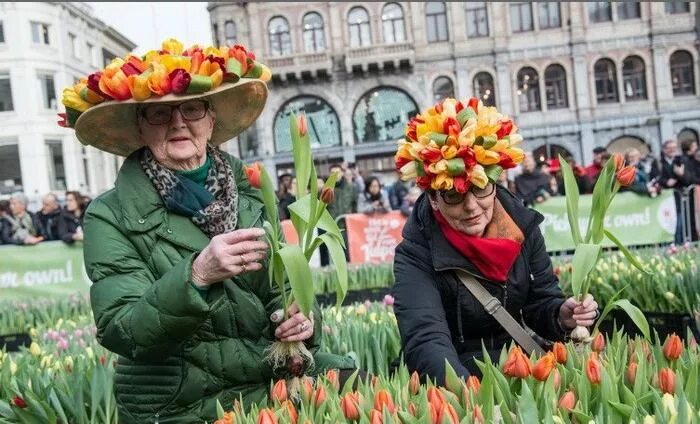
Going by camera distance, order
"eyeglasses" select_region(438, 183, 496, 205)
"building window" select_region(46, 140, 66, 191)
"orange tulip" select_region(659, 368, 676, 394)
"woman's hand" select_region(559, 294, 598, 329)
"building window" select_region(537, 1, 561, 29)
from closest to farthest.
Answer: "orange tulip" select_region(659, 368, 676, 394) < "woman's hand" select_region(559, 294, 598, 329) < "eyeglasses" select_region(438, 183, 496, 205) < "building window" select_region(537, 1, 561, 29) < "building window" select_region(46, 140, 66, 191)

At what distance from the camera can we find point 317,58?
30.4 metres

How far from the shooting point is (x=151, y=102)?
224 cm

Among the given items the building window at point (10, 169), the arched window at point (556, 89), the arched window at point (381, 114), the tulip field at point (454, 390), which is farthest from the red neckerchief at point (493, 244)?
the building window at point (10, 169)

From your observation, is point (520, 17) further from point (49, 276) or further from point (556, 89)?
point (49, 276)

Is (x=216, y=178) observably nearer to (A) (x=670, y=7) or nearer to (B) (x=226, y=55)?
(B) (x=226, y=55)

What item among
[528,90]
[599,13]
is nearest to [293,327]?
[528,90]

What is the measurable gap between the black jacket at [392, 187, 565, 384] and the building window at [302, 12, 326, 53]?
28.8 m

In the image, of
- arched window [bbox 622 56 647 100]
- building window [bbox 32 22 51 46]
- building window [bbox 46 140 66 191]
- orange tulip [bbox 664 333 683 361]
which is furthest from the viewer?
building window [bbox 46 140 66 191]

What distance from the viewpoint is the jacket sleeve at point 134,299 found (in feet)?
6.64

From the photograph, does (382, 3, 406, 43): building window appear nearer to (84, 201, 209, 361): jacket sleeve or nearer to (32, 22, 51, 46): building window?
(32, 22, 51, 46): building window

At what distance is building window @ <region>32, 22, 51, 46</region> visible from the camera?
33688 millimetres

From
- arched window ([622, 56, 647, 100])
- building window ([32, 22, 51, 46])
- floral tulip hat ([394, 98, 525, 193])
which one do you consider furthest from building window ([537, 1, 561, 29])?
floral tulip hat ([394, 98, 525, 193])

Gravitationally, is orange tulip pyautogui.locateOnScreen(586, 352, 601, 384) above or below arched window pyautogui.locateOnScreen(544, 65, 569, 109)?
below

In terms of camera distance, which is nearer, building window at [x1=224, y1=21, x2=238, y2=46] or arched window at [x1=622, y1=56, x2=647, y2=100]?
arched window at [x1=622, y1=56, x2=647, y2=100]
